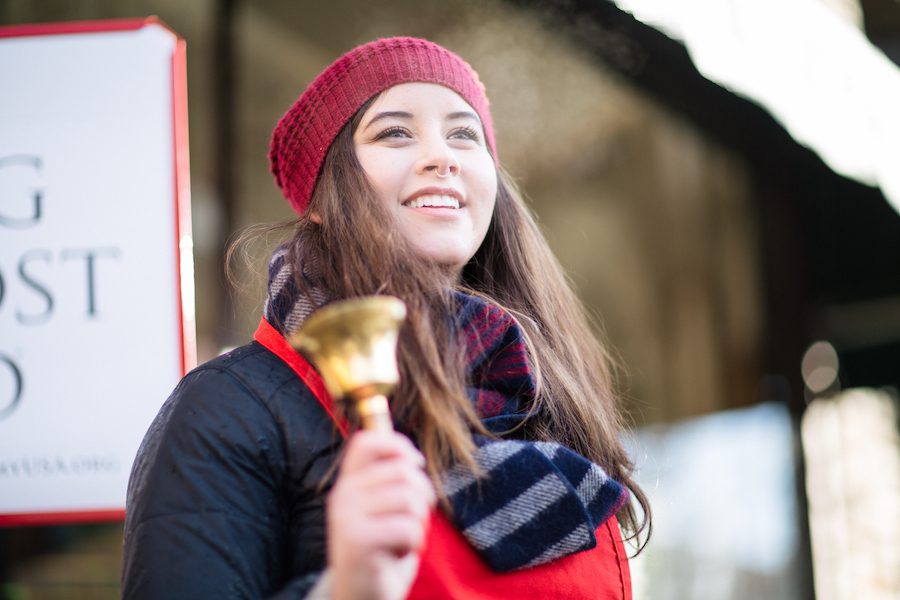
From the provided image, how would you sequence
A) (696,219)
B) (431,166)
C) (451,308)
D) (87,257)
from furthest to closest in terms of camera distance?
1. (696,219)
2. (87,257)
3. (431,166)
4. (451,308)

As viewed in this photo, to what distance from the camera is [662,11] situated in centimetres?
310

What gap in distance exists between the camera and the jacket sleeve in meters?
1.09

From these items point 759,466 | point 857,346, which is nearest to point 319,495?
point 759,466

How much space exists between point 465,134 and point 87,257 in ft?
2.42

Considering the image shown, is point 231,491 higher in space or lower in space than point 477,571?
higher

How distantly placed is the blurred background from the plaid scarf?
0.59 m

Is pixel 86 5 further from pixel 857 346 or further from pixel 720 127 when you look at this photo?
pixel 857 346

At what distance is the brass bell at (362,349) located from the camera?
0.89m

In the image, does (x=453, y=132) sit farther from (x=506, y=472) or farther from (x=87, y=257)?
(x=87, y=257)

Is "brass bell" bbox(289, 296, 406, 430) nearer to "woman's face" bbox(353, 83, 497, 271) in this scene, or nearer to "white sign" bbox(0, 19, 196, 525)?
"woman's face" bbox(353, 83, 497, 271)

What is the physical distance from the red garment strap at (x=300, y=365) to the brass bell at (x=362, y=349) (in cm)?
28

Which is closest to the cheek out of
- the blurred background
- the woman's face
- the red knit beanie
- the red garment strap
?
the woman's face

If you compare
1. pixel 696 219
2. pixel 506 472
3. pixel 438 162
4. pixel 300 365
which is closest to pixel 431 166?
pixel 438 162

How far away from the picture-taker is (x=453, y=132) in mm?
1569
